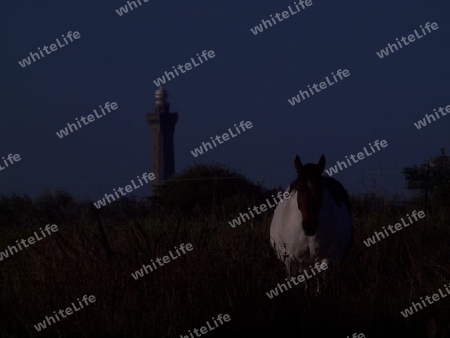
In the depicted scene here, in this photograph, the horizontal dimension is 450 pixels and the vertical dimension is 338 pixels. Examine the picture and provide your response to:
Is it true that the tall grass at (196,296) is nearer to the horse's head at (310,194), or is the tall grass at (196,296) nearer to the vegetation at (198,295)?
the vegetation at (198,295)

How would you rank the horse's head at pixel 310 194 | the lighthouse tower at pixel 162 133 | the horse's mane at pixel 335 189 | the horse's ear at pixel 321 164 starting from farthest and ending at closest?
the lighthouse tower at pixel 162 133 < the horse's mane at pixel 335 189 < the horse's ear at pixel 321 164 < the horse's head at pixel 310 194

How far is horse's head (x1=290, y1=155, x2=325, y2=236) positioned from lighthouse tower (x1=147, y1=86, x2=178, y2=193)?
113 metres

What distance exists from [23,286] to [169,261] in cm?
163

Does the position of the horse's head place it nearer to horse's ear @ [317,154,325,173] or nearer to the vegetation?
horse's ear @ [317,154,325,173]

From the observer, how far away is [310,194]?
32.6 feet

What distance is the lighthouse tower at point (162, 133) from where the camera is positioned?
123863mm

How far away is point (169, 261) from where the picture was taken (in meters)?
9.25

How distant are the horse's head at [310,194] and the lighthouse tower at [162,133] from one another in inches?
4442

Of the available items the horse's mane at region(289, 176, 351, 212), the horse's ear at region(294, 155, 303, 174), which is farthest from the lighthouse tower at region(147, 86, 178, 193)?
the horse's ear at region(294, 155, 303, 174)

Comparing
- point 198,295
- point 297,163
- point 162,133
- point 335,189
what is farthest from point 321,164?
point 162,133

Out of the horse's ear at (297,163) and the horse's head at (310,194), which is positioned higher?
the horse's ear at (297,163)

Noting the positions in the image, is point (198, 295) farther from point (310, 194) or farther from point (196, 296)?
point (310, 194)

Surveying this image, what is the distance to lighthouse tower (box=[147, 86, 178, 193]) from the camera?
12386cm

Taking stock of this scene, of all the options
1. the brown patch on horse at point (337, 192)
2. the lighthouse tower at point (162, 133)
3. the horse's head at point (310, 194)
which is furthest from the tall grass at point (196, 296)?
the lighthouse tower at point (162, 133)
